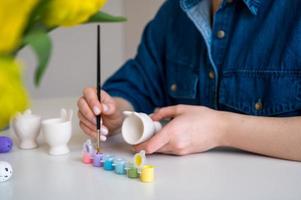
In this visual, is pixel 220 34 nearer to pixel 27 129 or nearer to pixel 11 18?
pixel 27 129

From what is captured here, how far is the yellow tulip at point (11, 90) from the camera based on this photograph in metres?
0.26

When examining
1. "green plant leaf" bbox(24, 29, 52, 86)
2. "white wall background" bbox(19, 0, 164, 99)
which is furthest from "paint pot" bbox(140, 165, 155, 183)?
"white wall background" bbox(19, 0, 164, 99)

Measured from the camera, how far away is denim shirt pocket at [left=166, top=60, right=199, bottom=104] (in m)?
0.98

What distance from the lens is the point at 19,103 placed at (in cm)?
27

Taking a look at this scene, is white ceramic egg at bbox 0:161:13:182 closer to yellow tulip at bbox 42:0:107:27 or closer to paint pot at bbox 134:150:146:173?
paint pot at bbox 134:150:146:173

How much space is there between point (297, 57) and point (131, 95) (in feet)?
1.38

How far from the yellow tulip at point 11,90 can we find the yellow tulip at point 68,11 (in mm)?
45

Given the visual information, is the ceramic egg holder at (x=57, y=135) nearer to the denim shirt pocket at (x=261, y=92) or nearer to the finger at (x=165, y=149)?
the finger at (x=165, y=149)

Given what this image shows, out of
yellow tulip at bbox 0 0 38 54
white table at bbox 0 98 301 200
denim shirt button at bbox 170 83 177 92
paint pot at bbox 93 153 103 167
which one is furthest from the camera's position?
denim shirt button at bbox 170 83 177 92

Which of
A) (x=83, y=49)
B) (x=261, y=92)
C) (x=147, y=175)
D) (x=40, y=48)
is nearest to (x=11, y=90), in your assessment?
(x=40, y=48)

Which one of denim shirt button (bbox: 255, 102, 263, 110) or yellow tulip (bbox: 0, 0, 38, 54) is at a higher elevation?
yellow tulip (bbox: 0, 0, 38, 54)

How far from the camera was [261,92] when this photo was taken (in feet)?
2.85

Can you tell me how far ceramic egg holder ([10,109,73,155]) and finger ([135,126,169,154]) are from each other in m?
0.13

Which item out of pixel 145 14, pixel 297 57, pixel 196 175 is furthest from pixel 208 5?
pixel 145 14
